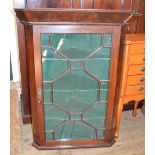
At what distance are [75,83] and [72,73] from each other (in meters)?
0.09

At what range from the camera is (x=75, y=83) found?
145cm

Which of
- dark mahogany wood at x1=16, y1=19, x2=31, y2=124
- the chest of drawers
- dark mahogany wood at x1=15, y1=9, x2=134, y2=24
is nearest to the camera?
dark mahogany wood at x1=15, y1=9, x2=134, y2=24

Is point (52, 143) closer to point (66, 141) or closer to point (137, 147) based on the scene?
point (66, 141)

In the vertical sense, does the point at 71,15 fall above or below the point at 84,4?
below

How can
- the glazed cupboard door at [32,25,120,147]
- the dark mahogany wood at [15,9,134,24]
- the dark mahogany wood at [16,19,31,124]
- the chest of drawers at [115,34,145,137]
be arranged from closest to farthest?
the dark mahogany wood at [15,9,134,24], the glazed cupboard door at [32,25,120,147], the chest of drawers at [115,34,145,137], the dark mahogany wood at [16,19,31,124]

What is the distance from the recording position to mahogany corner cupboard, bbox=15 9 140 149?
1218 millimetres

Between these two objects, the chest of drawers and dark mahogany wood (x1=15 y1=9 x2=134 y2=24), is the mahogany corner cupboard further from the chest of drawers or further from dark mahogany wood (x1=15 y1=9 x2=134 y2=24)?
the chest of drawers

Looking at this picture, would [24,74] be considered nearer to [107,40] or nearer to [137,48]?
[107,40]

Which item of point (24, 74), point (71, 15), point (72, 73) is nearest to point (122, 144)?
point (72, 73)

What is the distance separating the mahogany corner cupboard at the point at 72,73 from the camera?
122 cm

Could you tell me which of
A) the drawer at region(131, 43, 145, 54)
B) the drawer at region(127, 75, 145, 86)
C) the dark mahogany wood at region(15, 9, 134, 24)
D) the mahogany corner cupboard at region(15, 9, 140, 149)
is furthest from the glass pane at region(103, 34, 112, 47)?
the drawer at region(127, 75, 145, 86)

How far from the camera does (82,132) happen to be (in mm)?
1651

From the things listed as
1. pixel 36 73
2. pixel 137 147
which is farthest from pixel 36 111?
pixel 137 147

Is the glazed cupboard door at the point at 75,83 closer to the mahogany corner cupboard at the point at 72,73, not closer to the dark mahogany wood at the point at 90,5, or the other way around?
the mahogany corner cupboard at the point at 72,73
